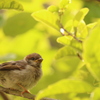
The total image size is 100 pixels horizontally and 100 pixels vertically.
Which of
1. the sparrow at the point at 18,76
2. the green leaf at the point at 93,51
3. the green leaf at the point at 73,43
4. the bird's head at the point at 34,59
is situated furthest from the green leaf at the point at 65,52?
the bird's head at the point at 34,59

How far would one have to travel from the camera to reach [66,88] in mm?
1243

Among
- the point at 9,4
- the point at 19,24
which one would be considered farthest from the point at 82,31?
the point at 19,24

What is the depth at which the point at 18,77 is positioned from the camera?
9.59ft

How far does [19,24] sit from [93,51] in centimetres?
233

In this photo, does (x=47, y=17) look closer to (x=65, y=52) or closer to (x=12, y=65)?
(x=65, y=52)

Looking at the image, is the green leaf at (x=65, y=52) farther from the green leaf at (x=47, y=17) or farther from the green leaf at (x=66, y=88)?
the green leaf at (x=66, y=88)

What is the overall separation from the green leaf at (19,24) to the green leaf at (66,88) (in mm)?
2256

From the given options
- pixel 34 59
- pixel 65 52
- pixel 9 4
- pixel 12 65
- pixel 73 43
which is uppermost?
pixel 9 4

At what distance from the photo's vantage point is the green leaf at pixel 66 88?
3.99 feet

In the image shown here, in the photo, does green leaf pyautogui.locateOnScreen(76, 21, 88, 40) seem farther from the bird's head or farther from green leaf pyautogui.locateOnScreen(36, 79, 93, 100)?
the bird's head

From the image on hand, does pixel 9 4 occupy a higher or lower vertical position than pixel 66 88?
higher

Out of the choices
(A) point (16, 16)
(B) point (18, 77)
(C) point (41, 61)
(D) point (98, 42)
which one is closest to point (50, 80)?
(C) point (41, 61)

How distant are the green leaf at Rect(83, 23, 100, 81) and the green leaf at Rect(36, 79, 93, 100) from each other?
0.07 metres

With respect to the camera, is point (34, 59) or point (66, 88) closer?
point (66, 88)
